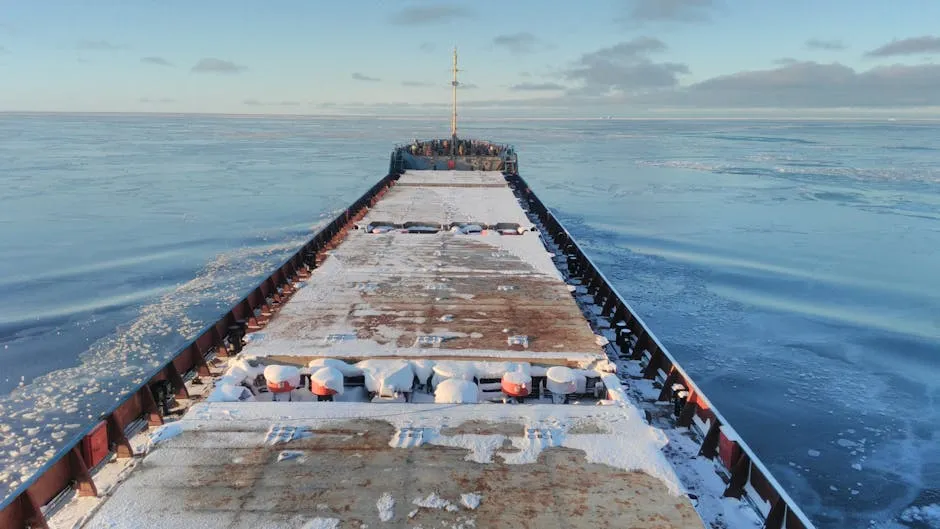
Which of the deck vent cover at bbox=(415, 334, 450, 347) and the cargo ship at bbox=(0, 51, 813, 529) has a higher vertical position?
the deck vent cover at bbox=(415, 334, 450, 347)

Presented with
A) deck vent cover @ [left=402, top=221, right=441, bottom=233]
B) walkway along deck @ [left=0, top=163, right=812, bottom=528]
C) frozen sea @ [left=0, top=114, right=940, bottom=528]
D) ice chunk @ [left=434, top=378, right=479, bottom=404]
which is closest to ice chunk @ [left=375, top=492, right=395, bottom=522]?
ice chunk @ [left=434, top=378, right=479, bottom=404]

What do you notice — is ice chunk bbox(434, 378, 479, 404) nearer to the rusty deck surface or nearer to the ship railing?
the rusty deck surface

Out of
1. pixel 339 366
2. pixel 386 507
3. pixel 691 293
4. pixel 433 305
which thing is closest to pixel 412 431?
pixel 386 507

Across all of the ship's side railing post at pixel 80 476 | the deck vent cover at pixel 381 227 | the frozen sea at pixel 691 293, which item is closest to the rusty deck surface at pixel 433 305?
the deck vent cover at pixel 381 227

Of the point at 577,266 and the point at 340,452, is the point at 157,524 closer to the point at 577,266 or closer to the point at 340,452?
the point at 340,452

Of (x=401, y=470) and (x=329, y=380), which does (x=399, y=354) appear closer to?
(x=329, y=380)
